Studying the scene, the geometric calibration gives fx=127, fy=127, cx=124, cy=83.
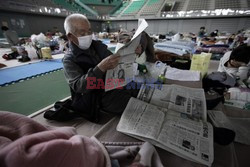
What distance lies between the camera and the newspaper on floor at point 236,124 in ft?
2.33

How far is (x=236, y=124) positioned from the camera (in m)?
0.78

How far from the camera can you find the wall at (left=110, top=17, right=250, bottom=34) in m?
7.66

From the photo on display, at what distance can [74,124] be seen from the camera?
0.88 metres

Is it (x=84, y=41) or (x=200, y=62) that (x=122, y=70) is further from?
(x=200, y=62)

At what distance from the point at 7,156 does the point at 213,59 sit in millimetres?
3448

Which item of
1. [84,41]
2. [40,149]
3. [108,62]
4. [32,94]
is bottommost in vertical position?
[32,94]

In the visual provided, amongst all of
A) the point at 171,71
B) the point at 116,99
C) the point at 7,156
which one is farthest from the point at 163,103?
the point at 7,156

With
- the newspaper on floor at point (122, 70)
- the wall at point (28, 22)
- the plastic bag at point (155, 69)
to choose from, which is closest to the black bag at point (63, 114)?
the newspaper on floor at point (122, 70)

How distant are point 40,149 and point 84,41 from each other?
727 mm

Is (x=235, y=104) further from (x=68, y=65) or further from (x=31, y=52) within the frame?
(x=31, y=52)

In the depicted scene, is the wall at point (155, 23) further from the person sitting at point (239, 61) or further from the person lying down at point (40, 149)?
the person sitting at point (239, 61)

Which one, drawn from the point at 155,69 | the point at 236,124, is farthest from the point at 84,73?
the point at 236,124

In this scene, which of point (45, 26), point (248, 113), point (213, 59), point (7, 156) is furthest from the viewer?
point (45, 26)

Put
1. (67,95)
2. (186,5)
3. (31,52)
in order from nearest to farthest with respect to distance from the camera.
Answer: (67,95) < (31,52) < (186,5)
